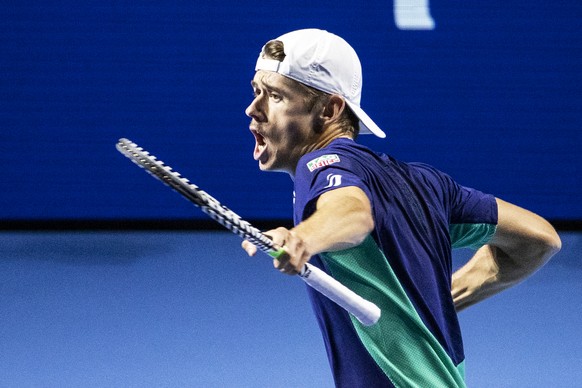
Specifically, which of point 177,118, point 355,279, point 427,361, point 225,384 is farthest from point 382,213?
point 177,118

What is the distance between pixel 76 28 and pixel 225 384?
4.11 m

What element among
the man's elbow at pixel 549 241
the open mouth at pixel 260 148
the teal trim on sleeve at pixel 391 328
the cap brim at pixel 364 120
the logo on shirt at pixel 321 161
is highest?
the cap brim at pixel 364 120

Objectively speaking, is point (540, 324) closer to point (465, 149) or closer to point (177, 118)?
point (465, 149)

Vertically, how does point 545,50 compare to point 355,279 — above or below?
above

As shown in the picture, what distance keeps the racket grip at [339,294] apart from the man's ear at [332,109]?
55cm

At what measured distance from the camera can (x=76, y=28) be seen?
879cm

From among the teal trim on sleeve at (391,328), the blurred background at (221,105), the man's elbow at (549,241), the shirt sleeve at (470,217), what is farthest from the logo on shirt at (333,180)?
the blurred background at (221,105)

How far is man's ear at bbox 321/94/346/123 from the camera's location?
301 cm

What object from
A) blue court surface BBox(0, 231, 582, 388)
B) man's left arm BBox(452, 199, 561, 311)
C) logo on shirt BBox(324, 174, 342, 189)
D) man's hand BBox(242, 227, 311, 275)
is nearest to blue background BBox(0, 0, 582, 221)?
blue court surface BBox(0, 231, 582, 388)

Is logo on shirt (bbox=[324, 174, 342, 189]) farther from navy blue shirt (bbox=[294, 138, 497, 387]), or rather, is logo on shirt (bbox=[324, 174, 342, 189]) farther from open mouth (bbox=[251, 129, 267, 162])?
open mouth (bbox=[251, 129, 267, 162])

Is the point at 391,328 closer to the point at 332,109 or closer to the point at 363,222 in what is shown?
the point at 363,222

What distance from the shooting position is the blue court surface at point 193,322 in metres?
5.73

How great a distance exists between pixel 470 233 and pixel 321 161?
0.73 meters

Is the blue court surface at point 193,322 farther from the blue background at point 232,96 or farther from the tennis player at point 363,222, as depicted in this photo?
the tennis player at point 363,222
